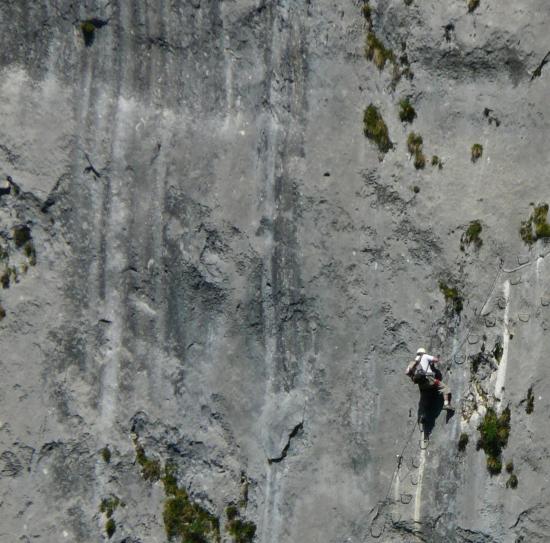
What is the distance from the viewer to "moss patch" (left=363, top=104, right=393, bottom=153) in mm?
Answer: 16188

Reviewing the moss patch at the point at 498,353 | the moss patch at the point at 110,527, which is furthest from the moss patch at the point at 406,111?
the moss patch at the point at 110,527

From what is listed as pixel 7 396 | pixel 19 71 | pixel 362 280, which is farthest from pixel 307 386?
pixel 19 71

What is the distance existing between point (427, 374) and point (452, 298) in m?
1.23

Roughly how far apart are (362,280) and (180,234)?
2.79m

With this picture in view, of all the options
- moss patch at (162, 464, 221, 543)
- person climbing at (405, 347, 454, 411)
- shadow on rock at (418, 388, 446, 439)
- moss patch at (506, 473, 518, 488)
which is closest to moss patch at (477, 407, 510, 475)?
moss patch at (506, 473, 518, 488)

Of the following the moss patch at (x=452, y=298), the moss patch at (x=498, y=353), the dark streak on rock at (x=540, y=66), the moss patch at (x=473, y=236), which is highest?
the dark streak on rock at (x=540, y=66)

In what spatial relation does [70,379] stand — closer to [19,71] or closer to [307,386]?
[307,386]

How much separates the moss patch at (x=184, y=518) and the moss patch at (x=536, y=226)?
248 inches

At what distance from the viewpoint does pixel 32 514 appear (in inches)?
637

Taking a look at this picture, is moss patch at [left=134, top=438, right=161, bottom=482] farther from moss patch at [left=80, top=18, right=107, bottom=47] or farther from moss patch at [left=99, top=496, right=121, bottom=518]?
moss patch at [left=80, top=18, right=107, bottom=47]

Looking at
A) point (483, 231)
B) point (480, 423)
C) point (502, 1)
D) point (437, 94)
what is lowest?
point (480, 423)

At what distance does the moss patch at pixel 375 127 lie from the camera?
1619 centimetres

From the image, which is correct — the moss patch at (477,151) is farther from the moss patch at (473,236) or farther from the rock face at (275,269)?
the moss patch at (473,236)

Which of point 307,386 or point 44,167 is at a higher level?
point 44,167
